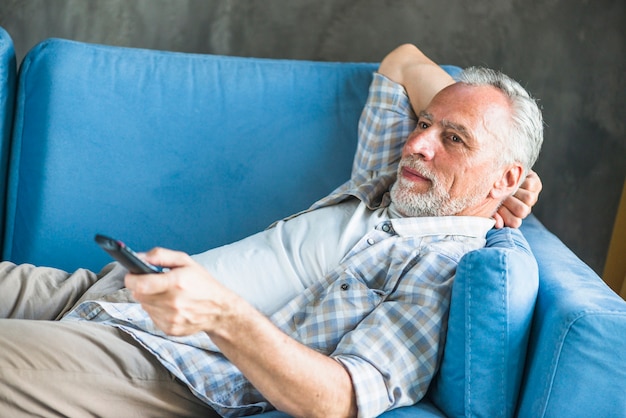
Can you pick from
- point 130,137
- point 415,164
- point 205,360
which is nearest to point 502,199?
point 415,164

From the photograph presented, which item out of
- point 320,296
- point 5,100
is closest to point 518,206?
point 320,296

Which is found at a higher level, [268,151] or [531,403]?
[268,151]

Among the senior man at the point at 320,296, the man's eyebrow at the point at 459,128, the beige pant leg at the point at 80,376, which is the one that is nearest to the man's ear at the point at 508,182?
the senior man at the point at 320,296

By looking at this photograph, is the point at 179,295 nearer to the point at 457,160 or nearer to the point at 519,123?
the point at 457,160

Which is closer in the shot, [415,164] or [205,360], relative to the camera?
[205,360]

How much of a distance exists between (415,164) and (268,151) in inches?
17.7

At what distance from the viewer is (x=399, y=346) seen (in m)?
1.33

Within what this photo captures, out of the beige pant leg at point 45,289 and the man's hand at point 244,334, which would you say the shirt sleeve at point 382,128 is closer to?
the beige pant leg at point 45,289

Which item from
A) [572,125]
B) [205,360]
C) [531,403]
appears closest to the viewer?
[531,403]

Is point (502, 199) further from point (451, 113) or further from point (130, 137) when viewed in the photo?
point (130, 137)

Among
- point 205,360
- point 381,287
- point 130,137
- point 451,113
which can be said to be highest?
point 451,113

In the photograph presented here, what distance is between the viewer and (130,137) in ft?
6.29

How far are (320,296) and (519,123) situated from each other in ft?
1.83

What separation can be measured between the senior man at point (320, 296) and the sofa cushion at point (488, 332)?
2.4 inches
